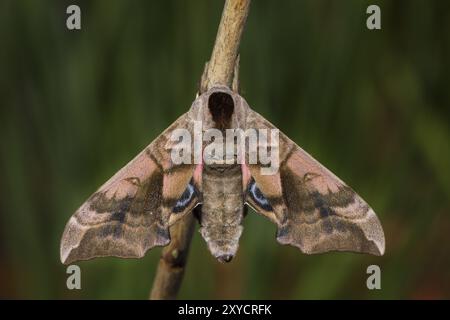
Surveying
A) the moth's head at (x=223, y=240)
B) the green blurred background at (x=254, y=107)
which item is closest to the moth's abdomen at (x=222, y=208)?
the moth's head at (x=223, y=240)

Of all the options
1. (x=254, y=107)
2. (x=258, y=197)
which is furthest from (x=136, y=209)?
(x=254, y=107)

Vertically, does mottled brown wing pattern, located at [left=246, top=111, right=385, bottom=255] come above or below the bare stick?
above

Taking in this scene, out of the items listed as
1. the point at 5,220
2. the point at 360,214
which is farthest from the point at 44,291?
the point at 360,214

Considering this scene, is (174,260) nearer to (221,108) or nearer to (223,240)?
(223,240)

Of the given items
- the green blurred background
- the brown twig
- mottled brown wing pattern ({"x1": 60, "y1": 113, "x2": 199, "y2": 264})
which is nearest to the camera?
the brown twig

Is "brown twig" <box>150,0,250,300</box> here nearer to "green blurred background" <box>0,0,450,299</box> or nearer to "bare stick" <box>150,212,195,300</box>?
"bare stick" <box>150,212,195,300</box>

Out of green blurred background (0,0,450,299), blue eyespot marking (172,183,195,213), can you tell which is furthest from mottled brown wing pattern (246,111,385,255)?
green blurred background (0,0,450,299)
